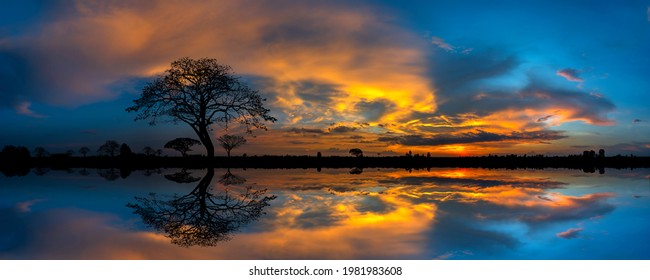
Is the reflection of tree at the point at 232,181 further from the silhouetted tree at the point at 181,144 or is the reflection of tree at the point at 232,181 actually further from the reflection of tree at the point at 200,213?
the silhouetted tree at the point at 181,144

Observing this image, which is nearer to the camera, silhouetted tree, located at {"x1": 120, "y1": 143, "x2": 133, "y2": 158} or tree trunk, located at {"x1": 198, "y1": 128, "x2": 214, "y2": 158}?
tree trunk, located at {"x1": 198, "y1": 128, "x2": 214, "y2": 158}

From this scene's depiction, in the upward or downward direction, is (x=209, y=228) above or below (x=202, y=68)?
below

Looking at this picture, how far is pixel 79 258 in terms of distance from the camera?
676 centimetres

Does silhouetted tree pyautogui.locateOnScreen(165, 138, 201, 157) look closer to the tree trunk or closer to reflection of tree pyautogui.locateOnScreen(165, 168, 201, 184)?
the tree trunk

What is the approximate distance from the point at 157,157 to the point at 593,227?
129 feet

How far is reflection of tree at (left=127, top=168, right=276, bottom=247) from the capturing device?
7508 mm

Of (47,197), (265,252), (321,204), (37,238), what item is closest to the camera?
(265,252)

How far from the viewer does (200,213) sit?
30.8 feet

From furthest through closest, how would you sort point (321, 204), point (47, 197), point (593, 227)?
point (47, 197) → point (321, 204) → point (593, 227)

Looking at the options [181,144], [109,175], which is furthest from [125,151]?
[109,175]

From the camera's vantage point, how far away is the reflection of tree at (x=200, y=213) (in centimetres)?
751

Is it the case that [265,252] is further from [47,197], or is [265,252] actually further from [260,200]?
[47,197]

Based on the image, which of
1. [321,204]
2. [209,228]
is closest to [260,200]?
[321,204]

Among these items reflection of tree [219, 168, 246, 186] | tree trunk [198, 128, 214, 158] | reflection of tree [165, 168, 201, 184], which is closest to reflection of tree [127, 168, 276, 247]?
reflection of tree [219, 168, 246, 186]
